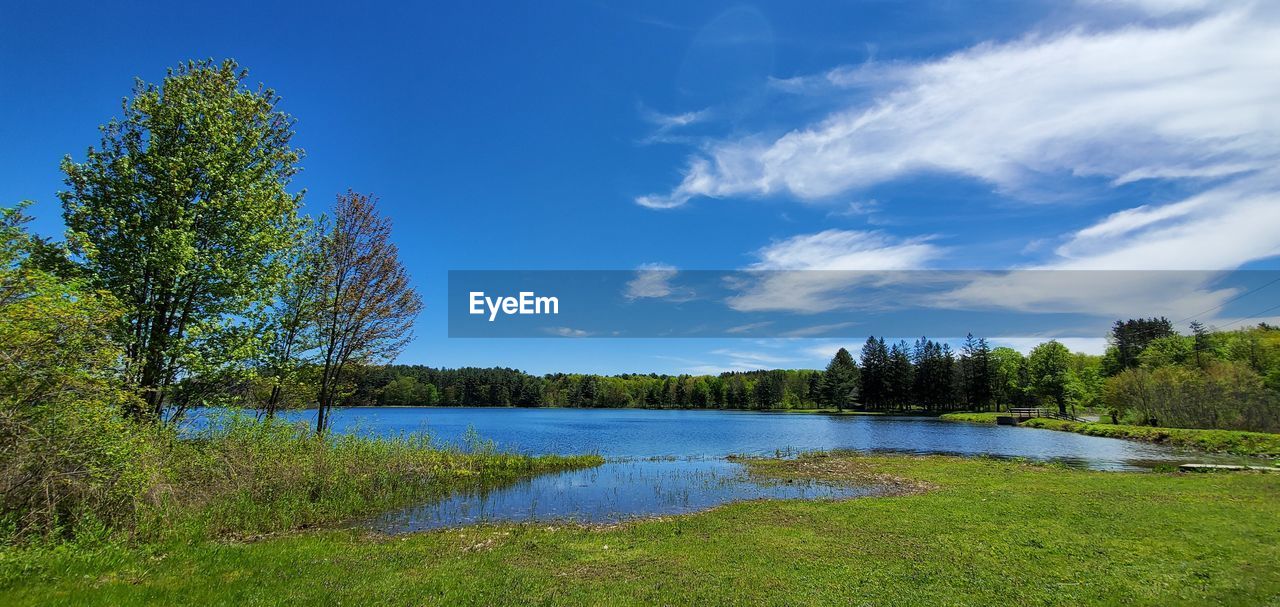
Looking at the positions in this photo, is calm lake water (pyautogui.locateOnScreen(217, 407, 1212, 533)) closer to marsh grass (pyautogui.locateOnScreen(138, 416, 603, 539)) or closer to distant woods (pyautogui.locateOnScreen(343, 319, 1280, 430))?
marsh grass (pyautogui.locateOnScreen(138, 416, 603, 539))

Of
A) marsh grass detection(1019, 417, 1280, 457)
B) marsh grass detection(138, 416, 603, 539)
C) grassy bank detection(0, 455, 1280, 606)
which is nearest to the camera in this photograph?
grassy bank detection(0, 455, 1280, 606)

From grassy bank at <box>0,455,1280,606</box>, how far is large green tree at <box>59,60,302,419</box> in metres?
7.30

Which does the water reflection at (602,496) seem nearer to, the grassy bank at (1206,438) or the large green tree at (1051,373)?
the grassy bank at (1206,438)

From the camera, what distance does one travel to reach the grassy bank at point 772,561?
8.04 meters

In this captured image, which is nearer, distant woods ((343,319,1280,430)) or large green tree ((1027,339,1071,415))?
distant woods ((343,319,1280,430))

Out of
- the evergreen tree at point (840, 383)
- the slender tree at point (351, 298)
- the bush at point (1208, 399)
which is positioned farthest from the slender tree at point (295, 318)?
the evergreen tree at point (840, 383)

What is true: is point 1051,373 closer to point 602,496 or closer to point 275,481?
point 602,496

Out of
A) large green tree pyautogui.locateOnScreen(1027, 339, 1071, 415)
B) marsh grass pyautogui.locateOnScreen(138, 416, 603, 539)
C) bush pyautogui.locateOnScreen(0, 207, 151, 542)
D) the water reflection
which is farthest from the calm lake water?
large green tree pyautogui.locateOnScreen(1027, 339, 1071, 415)

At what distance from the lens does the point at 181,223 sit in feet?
48.9

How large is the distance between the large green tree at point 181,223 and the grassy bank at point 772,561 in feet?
24.0

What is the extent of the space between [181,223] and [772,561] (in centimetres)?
1793

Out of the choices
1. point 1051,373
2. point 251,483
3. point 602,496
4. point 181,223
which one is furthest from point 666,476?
point 1051,373

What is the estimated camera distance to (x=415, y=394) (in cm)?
15575

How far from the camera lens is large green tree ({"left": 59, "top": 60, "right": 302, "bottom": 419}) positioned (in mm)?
14430
